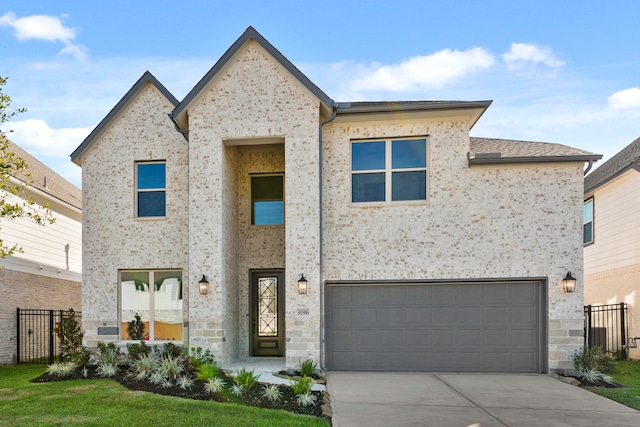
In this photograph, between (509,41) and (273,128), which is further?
(509,41)


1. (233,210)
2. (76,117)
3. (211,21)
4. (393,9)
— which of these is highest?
(393,9)

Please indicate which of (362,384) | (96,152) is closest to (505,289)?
(362,384)

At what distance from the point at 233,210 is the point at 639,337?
12507mm

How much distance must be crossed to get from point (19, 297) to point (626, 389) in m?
16.6

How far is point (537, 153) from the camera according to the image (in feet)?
37.2

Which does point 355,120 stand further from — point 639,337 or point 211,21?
point 639,337

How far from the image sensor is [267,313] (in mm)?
12883

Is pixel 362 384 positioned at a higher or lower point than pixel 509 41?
lower

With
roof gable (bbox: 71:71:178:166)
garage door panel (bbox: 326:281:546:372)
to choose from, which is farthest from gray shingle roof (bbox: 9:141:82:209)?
garage door panel (bbox: 326:281:546:372)

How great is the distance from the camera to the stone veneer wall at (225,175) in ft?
35.1

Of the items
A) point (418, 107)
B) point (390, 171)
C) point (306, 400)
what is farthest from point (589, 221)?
point (306, 400)

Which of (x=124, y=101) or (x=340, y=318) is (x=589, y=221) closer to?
(x=340, y=318)

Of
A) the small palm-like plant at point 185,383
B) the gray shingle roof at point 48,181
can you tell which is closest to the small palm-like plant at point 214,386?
the small palm-like plant at point 185,383

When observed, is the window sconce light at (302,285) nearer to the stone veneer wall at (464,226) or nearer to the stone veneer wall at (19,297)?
the stone veneer wall at (464,226)
